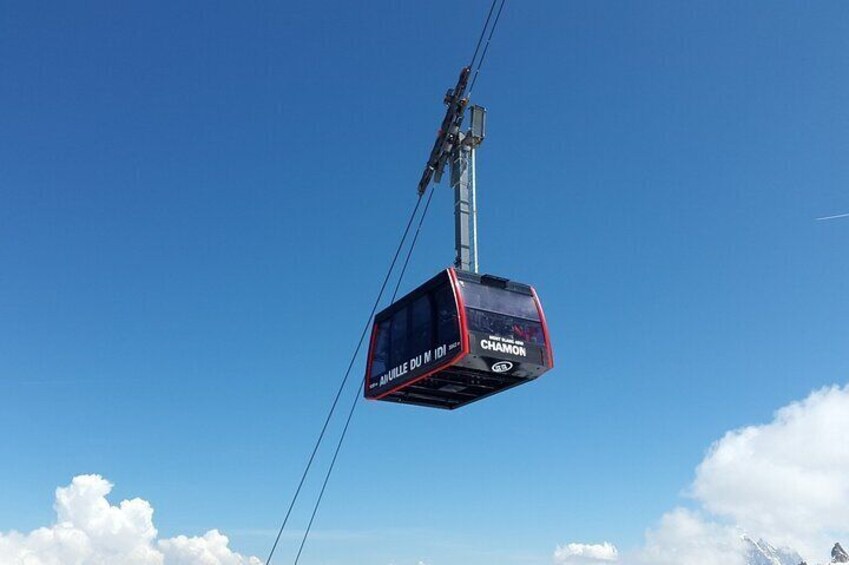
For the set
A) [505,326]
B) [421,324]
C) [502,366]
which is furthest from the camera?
[421,324]

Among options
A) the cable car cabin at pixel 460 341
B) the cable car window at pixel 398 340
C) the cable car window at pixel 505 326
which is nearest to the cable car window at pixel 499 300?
the cable car cabin at pixel 460 341

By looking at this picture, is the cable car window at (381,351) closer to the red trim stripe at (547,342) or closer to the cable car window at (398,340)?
the cable car window at (398,340)

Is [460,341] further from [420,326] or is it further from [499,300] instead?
[420,326]

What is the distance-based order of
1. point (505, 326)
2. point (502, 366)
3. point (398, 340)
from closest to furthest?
point (502, 366), point (505, 326), point (398, 340)

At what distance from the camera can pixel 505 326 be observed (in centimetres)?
1758

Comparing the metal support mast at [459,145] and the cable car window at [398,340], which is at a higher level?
the metal support mast at [459,145]

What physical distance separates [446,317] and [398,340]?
7.69ft

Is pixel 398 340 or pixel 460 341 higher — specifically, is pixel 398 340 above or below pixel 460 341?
above

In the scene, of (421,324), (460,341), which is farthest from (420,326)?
(460,341)

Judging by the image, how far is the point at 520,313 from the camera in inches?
713

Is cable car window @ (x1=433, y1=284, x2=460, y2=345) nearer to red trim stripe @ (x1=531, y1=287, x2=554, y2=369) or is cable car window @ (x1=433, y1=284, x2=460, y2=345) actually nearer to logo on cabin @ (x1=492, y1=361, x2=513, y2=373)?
logo on cabin @ (x1=492, y1=361, x2=513, y2=373)

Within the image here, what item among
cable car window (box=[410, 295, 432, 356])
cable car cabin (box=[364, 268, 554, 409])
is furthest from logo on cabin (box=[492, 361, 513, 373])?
cable car window (box=[410, 295, 432, 356])

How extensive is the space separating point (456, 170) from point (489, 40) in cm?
397

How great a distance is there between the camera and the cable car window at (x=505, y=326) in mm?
17125
